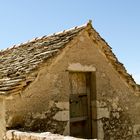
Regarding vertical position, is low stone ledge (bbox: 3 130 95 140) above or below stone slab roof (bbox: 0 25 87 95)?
below

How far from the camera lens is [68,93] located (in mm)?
7656

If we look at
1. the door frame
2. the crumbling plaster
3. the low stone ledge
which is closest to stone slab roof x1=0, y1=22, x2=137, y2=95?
the crumbling plaster

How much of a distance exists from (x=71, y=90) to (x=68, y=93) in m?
0.22

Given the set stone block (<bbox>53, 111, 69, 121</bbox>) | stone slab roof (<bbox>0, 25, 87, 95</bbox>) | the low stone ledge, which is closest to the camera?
the low stone ledge

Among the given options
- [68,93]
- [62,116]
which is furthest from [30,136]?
[68,93]

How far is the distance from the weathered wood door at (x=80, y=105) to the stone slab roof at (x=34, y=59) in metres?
0.89

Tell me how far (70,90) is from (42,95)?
2.89ft

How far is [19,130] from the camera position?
21.3ft

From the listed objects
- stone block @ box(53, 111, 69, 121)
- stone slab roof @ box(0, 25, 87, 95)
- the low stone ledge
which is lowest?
the low stone ledge

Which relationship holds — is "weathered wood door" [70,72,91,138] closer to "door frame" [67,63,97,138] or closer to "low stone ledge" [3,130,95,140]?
"door frame" [67,63,97,138]

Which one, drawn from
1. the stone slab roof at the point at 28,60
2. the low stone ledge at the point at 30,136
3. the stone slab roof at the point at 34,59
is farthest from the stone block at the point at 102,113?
the low stone ledge at the point at 30,136

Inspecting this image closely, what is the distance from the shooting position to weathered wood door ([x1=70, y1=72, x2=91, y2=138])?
7.91m

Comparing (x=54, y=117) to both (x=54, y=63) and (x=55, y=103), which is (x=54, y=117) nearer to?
(x=55, y=103)

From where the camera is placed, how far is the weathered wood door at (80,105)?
312 inches
